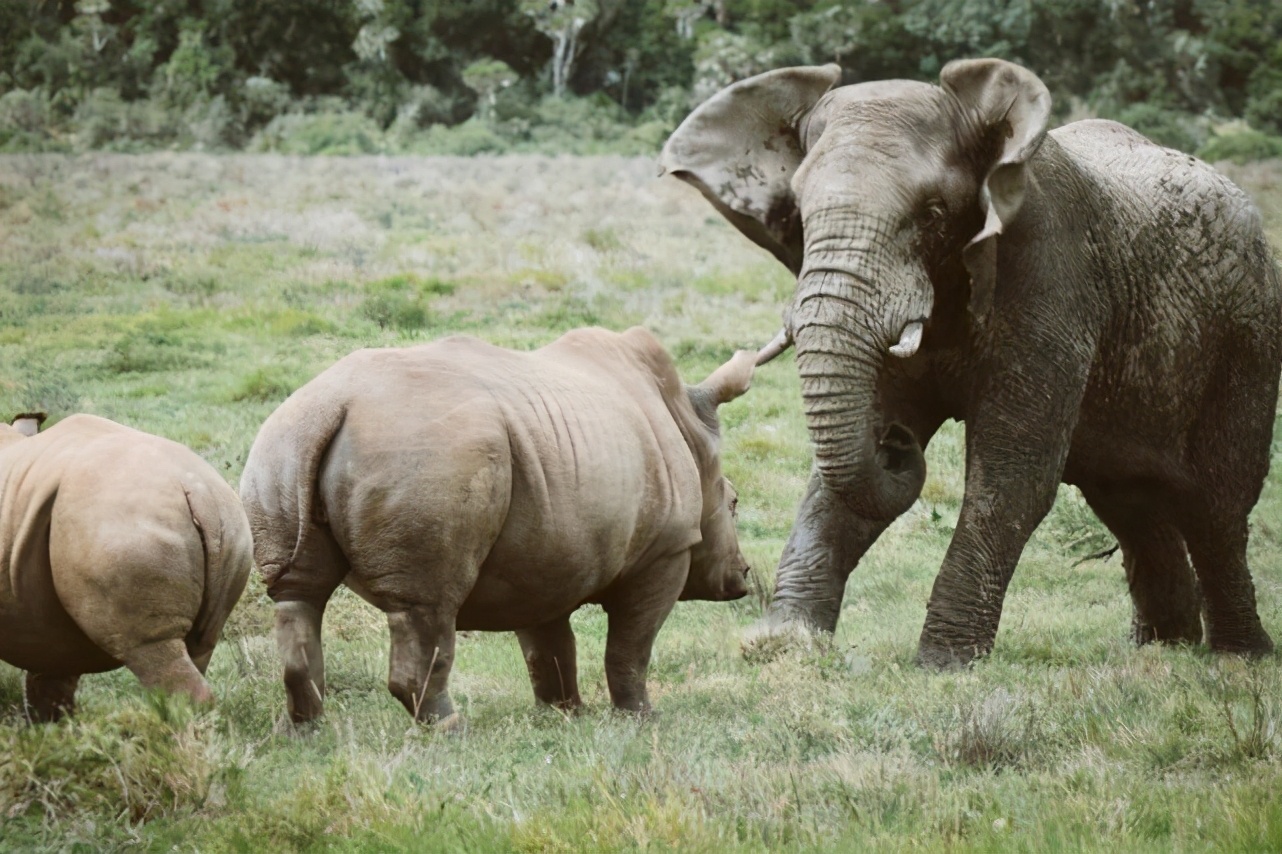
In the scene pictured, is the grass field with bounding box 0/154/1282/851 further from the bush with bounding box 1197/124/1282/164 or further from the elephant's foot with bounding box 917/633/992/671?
the bush with bounding box 1197/124/1282/164

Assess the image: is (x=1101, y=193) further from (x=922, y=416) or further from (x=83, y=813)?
(x=83, y=813)

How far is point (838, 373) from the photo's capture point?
7.71 meters

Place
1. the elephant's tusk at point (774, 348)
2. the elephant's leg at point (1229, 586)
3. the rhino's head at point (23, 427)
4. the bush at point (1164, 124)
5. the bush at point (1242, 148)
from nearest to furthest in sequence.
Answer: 1. the rhino's head at point (23, 427)
2. the elephant's tusk at point (774, 348)
3. the elephant's leg at point (1229, 586)
4. the bush at point (1242, 148)
5. the bush at point (1164, 124)

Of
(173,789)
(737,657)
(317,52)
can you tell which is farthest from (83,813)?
(317,52)

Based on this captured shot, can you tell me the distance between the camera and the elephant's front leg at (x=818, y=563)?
30.2ft

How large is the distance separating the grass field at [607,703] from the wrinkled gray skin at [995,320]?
0.72 m

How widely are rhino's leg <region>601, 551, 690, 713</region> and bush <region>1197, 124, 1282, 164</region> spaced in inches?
1161

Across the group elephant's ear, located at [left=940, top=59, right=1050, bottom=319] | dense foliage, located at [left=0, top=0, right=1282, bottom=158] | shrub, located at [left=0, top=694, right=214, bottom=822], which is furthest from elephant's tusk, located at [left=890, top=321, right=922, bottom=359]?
dense foliage, located at [left=0, top=0, right=1282, bottom=158]

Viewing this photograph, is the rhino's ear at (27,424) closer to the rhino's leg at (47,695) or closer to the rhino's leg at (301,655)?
the rhino's leg at (47,695)

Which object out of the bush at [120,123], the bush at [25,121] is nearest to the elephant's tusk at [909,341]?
the bush at [25,121]

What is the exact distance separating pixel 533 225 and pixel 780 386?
383 inches

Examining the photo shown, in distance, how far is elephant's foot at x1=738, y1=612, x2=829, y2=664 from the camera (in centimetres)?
888

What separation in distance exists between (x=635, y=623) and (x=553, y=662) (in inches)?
19.6

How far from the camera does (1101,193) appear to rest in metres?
8.99
